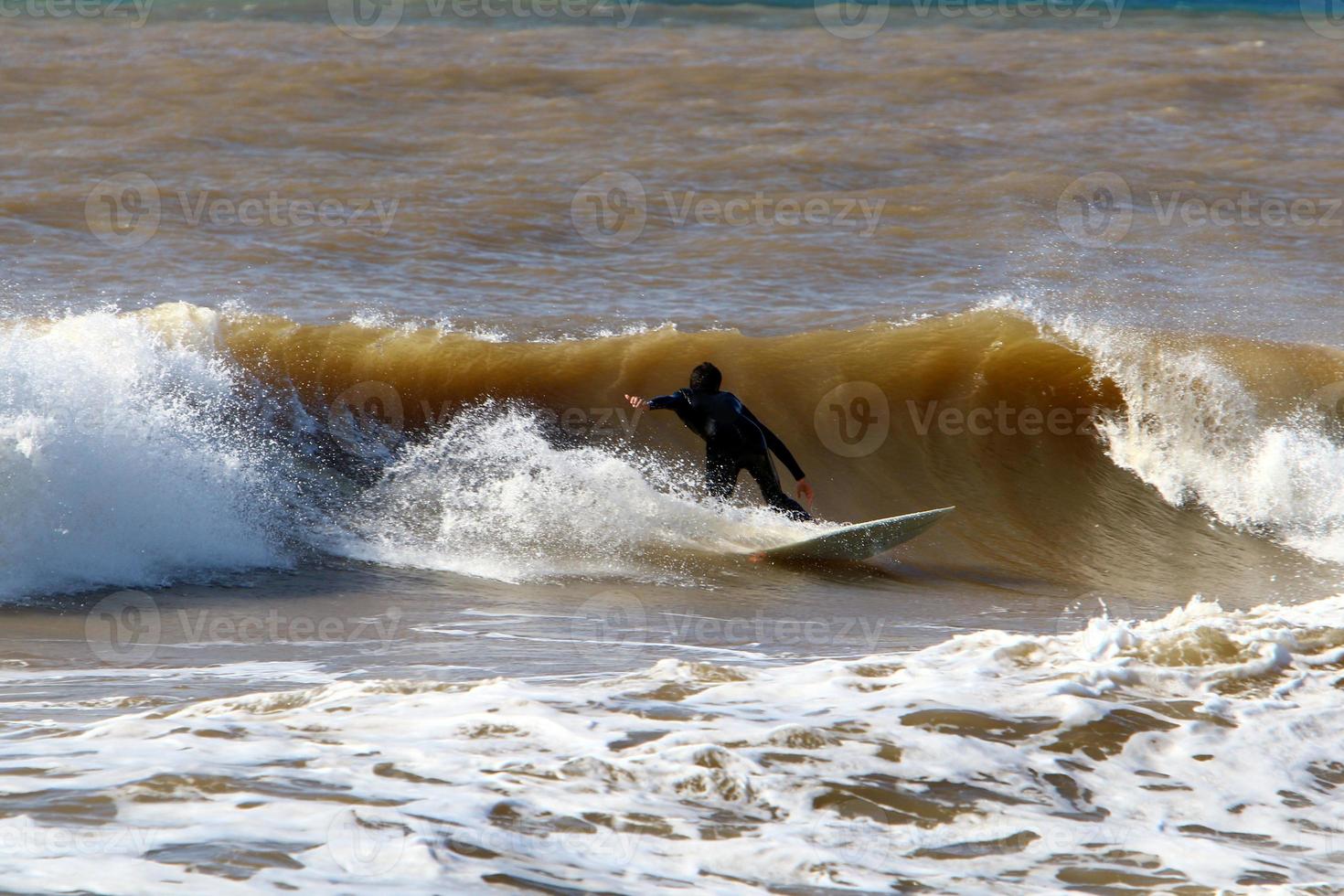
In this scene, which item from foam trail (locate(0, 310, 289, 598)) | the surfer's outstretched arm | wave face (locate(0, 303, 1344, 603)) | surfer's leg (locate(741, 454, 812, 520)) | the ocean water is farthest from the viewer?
surfer's leg (locate(741, 454, 812, 520))

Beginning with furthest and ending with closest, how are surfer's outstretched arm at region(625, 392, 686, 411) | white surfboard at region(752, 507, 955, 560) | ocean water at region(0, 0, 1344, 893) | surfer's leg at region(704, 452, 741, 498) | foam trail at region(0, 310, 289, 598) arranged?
surfer's leg at region(704, 452, 741, 498) < surfer's outstretched arm at region(625, 392, 686, 411) < white surfboard at region(752, 507, 955, 560) < foam trail at region(0, 310, 289, 598) < ocean water at region(0, 0, 1344, 893)

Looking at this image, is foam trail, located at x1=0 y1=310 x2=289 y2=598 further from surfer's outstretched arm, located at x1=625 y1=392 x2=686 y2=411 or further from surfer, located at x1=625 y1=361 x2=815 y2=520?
surfer, located at x1=625 y1=361 x2=815 y2=520

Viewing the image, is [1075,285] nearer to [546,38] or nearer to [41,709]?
[41,709]

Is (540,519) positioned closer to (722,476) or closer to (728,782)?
(722,476)

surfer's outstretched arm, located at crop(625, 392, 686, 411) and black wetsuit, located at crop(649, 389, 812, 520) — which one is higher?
surfer's outstretched arm, located at crop(625, 392, 686, 411)

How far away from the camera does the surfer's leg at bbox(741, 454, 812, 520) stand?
9.20 metres

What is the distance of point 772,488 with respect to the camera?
926 centimetres

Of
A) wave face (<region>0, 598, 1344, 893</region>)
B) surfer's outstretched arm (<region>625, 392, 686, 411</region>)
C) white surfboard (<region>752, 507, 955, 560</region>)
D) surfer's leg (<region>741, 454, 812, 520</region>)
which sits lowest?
wave face (<region>0, 598, 1344, 893</region>)

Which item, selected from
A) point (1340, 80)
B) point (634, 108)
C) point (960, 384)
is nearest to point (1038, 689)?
point (960, 384)

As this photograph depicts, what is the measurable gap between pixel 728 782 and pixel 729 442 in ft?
16.7

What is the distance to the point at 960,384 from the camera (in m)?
11.5

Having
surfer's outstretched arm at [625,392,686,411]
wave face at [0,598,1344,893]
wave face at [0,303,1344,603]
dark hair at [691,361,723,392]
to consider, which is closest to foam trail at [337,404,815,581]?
wave face at [0,303,1344,603]

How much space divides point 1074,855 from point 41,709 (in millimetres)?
3602

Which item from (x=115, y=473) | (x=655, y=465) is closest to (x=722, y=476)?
(x=655, y=465)
